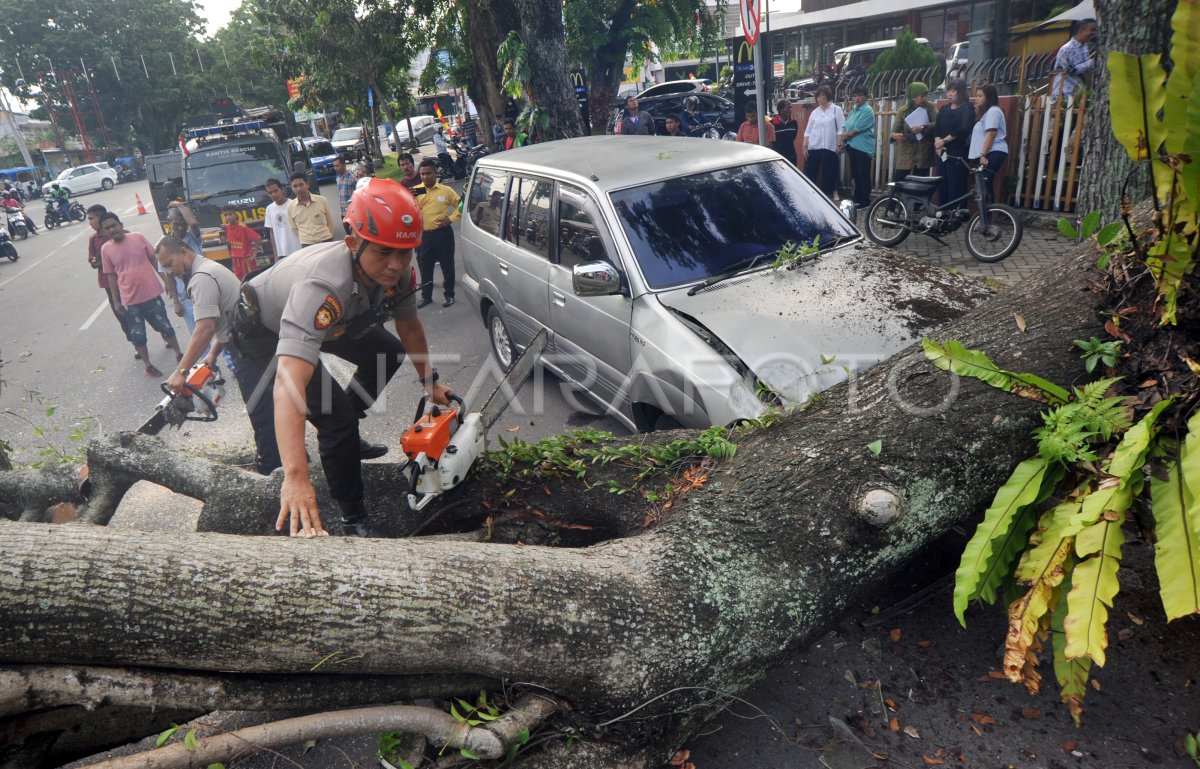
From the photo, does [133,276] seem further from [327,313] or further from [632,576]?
[632,576]

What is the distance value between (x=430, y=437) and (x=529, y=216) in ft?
9.53

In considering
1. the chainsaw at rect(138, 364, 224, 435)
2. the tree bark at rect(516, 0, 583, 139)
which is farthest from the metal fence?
the chainsaw at rect(138, 364, 224, 435)

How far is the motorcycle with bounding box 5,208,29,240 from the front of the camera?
2425cm

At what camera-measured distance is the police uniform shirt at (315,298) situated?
9.63 ft

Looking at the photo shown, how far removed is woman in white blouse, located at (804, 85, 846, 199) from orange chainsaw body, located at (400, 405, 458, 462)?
914 cm

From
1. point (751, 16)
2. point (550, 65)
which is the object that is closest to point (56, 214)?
point (550, 65)

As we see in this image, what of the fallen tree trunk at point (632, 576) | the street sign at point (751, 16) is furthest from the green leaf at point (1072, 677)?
the street sign at point (751, 16)

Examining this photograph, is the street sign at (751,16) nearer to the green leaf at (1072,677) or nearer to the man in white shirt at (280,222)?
the man in white shirt at (280,222)

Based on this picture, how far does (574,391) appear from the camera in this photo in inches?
231

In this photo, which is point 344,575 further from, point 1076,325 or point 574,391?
point 574,391

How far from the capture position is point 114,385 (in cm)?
839

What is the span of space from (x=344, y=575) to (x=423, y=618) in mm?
261

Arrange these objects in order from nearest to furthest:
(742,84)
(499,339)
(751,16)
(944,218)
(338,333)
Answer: (338,333) < (499,339) < (751,16) < (944,218) < (742,84)

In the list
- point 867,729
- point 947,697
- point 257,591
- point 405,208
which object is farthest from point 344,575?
point 947,697
